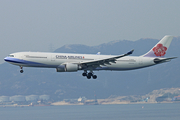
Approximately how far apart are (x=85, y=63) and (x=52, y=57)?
7.08 metres

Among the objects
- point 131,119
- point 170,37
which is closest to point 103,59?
point 170,37

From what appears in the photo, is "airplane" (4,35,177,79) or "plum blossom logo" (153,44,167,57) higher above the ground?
"plum blossom logo" (153,44,167,57)

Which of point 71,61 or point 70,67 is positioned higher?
point 71,61

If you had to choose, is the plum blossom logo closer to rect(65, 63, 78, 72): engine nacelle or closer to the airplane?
the airplane

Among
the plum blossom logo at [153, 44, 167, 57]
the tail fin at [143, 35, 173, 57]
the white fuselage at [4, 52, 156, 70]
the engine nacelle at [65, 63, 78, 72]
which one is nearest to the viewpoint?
the white fuselage at [4, 52, 156, 70]

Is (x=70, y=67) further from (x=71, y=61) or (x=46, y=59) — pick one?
(x=46, y=59)

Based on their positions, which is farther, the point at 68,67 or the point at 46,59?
the point at 68,67

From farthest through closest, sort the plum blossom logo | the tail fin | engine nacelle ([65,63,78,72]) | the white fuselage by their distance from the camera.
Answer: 1. the plum blossom logo
2. the tail fin
3. engine nacelle ([65,63,78,72])
4. the white fuselage

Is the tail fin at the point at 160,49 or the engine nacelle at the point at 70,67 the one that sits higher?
the tail fin at the point at 160,49

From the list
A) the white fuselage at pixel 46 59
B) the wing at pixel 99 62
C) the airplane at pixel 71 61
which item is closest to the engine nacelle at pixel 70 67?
the airplane at pixel 71 61

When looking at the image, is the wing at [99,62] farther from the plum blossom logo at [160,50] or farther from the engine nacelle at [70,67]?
the plum blossom logo at [160,50]

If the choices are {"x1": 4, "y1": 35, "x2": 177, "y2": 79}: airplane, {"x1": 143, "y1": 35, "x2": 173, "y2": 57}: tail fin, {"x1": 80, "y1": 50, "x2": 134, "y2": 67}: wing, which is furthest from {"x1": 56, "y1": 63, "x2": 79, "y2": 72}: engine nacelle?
{"x1": 143, "y1": 35, "x2": 173, "y2": 57}: tail fin

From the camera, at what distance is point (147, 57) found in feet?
246

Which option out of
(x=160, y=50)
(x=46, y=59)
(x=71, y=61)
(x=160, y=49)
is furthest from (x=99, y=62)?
(x=160, y=49)
